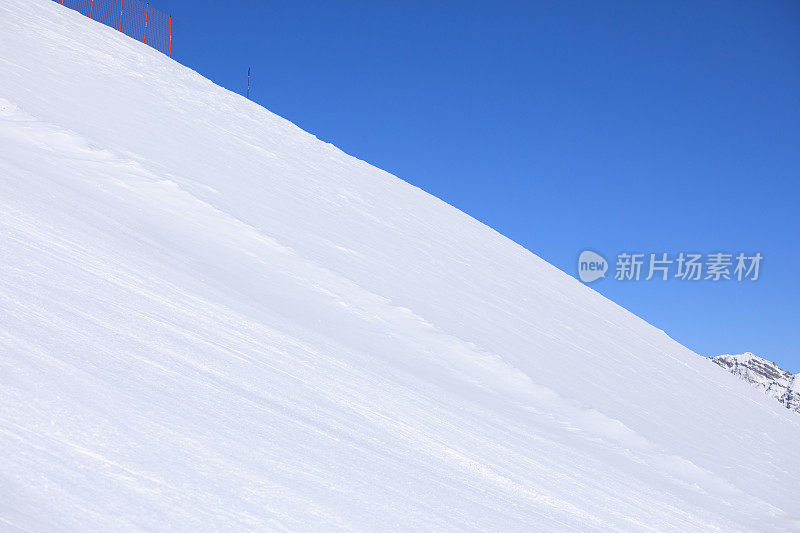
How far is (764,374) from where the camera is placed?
16550 cm

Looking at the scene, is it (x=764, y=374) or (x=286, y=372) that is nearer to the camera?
(x=286, y=372)

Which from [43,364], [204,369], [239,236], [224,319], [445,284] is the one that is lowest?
[43,364]

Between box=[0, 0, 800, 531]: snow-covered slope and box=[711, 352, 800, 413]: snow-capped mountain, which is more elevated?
box=[711, 352, 800, 413]: snow-capped mountain

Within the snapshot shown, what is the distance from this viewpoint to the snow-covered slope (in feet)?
6.16

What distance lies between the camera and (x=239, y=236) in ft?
15.2

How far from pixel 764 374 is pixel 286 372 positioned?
605 feet

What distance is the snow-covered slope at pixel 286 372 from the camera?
6.16 ft

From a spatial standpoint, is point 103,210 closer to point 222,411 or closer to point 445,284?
point 222,411

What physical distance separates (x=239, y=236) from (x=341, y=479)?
2.77 meters

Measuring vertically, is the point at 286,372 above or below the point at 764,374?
below

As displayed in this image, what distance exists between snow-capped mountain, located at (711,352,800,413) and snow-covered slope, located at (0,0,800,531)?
158358mm

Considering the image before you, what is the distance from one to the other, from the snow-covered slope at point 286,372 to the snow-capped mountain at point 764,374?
158 m

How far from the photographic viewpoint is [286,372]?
110 inches

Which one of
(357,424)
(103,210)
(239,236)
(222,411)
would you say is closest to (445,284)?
(239,236)
